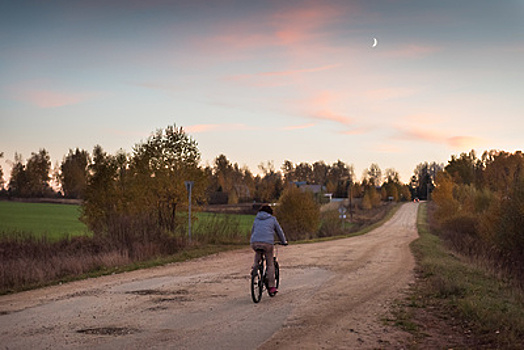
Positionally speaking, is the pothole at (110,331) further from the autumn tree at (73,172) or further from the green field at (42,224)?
the autumn tree at (73,172)

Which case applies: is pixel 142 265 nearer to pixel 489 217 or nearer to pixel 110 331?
pixel 110 331

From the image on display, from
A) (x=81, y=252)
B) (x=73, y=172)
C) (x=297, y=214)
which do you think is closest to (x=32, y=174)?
(x=73, y=172)

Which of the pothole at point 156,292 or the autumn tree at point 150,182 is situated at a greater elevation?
the autumn tree at point 150,182

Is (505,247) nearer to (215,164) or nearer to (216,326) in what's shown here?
(216,326)

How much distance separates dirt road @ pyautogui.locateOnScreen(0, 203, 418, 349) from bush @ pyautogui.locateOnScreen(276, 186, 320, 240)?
27.0m

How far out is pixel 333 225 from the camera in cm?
5119

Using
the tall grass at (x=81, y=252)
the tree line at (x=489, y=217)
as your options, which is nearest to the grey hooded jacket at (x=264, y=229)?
the tall grass at (x=81, y=252)

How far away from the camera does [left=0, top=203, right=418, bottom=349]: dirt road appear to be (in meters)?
7.59

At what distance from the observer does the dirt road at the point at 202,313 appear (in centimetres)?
759

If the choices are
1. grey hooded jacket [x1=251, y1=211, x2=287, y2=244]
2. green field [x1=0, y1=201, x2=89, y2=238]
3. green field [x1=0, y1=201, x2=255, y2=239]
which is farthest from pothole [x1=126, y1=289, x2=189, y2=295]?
green field [x1=0, y1=201, x2=89, y2=238]

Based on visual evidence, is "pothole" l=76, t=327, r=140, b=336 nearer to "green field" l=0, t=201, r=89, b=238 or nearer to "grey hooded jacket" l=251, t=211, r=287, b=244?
"grey hooded jacket" l=251, t=211, r=287, b=244

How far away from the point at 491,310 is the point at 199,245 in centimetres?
1763

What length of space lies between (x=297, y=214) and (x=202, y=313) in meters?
34.2

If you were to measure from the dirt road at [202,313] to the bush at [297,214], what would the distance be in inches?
1064
